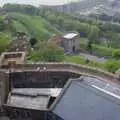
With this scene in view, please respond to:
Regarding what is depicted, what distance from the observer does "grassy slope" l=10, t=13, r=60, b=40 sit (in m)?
27.6

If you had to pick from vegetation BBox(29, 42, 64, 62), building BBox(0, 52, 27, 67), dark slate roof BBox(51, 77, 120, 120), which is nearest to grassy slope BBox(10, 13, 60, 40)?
vegetation BBox(29, 42, 64, 62)

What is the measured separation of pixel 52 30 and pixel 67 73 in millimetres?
21671

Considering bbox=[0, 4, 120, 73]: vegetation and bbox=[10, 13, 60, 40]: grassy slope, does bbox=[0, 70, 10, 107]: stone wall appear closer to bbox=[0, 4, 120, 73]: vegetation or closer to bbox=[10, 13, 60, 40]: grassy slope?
bbox=[0, 4, 120, 73]: vegetation

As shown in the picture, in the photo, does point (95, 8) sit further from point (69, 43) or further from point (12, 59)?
point (12, 59)

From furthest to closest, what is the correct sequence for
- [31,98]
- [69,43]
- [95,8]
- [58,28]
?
[95,8]
[58,28]
[69,43]
[31,98]

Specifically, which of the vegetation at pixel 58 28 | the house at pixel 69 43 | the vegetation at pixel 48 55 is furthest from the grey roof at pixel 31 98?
the house at pixel 69 43

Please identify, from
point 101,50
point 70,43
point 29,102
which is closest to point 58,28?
point 101,50

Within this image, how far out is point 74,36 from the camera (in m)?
23.3

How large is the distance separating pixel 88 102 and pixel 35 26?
2345cm

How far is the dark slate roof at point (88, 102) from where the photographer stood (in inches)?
290

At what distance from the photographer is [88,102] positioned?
7.59m

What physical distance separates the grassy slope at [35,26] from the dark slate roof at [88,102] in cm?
1870

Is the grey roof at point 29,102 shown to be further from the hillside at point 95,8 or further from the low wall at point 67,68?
the hillside at point 95,8

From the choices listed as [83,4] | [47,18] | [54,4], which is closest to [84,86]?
[47,18]
